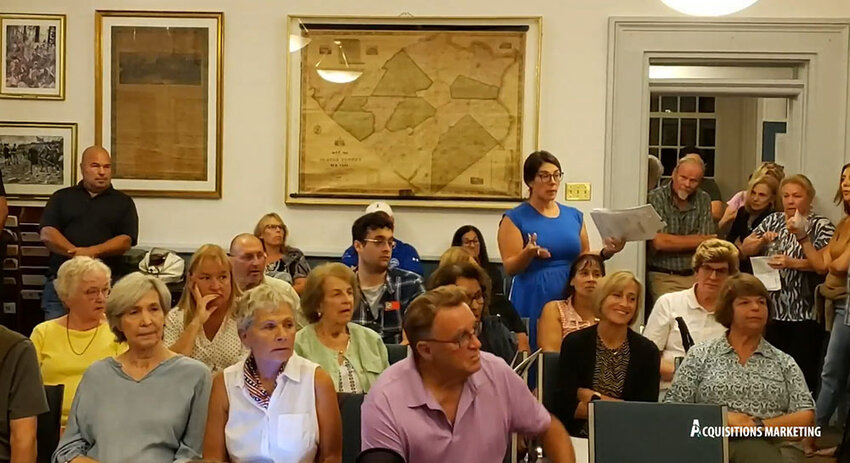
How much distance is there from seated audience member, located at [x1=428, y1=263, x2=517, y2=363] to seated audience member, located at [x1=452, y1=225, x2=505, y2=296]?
1.47 meters

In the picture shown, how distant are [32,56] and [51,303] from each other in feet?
5.55

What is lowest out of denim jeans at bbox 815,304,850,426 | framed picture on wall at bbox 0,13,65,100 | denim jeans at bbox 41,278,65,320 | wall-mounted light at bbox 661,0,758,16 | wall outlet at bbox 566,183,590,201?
denim jeans at bbox 815,304,850,426

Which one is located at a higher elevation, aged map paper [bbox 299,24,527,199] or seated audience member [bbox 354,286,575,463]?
aged map paper [bbox 299,24,527,199]

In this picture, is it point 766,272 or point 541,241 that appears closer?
point 541,241

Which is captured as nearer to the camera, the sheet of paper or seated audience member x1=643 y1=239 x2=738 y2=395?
seated audience member x1=643 y1=239 x2=738 y2=395

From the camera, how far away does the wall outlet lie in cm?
630

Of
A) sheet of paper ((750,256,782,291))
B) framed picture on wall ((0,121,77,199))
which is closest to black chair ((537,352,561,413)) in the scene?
sheet of paper ((750,256,782,291))

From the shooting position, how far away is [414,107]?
6.32m

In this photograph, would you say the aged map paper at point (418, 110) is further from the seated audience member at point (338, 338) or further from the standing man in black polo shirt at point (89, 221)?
the seated audience member at point (338, 338)

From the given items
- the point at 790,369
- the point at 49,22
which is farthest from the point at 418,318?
the point at 49,22

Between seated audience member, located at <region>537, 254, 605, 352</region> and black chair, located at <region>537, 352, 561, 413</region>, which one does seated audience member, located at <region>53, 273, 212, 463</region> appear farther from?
seated audience member, located at <region>537, 254, 605, 352</region>

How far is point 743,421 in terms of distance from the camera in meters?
3.46

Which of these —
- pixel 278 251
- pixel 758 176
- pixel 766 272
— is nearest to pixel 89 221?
pixel 278 251

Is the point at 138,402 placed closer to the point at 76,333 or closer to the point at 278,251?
the point at 76,333
